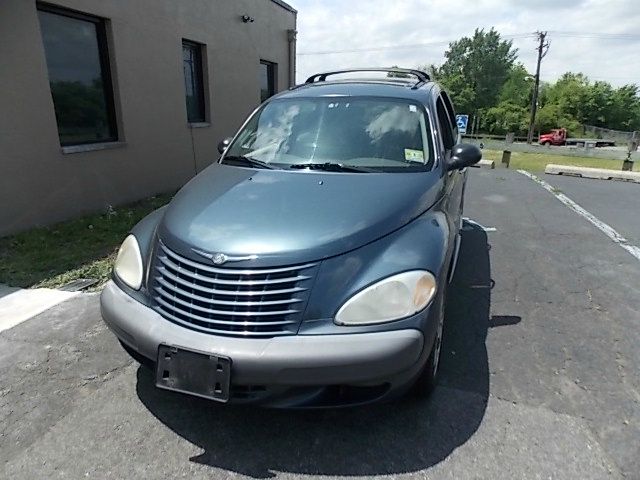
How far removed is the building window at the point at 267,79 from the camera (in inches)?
451

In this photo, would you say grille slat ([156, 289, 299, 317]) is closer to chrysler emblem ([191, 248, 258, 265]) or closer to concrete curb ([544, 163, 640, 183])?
chrysler emblem ([191, 248, 258, 265])

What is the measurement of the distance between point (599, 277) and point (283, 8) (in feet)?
34.9

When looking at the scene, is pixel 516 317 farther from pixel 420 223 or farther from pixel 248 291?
pixel 248 291

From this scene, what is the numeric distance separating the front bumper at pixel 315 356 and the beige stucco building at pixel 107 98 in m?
4.51

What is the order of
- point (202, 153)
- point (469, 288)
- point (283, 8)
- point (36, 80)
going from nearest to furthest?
point (469, 288), point (36, 80), point (202, 153), point (283, 8)


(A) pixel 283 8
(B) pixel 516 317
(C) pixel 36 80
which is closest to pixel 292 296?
(B) pixel 516 317

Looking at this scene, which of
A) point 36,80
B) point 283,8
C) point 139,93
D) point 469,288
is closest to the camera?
point 469,288

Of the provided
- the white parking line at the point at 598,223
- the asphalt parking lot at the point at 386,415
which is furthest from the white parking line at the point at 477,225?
the asphalt parking lot at the point at 386,415

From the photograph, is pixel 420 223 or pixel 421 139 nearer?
pixel 420 223

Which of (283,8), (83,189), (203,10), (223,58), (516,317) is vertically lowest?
(516,317)

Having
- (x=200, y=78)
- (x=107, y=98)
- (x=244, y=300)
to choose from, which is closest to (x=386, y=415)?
(x=244, y=300)

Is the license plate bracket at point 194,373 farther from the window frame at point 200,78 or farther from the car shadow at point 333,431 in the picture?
the window frame at point 200,78

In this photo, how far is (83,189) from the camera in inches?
239

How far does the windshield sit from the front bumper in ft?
4.23
